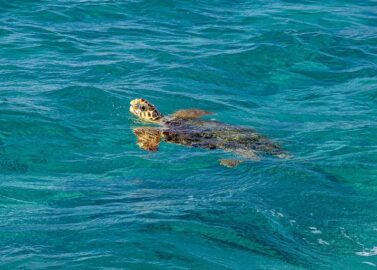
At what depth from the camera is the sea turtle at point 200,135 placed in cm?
1095

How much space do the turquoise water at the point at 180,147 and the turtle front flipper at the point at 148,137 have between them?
18 cm

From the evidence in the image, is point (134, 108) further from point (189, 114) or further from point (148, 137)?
point (148, 137)

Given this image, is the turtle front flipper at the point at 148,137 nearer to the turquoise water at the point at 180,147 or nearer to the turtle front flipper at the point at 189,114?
the turquoise water at the point at 180,147

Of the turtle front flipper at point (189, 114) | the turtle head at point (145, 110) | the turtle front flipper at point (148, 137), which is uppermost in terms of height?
the turtle head at point (145, 110)

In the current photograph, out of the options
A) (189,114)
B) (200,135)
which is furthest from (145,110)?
(200,135)

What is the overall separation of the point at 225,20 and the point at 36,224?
12420mm

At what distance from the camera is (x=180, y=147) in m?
11.3

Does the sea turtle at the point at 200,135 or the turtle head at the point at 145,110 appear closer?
the sea turtle at the point at 200,135

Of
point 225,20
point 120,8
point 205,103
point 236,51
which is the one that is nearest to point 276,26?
point 225,20

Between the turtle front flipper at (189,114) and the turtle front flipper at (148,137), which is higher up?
the turtle front flipper at (189,114)

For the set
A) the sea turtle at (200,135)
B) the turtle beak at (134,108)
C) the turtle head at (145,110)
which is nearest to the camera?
the sea turtle at (200,135)

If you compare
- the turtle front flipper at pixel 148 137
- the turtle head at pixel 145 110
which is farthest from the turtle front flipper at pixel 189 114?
the turtle front flipper at pixel 148 137

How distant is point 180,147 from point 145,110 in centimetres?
130

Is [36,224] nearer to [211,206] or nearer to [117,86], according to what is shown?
[211,206]
